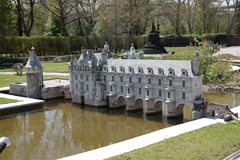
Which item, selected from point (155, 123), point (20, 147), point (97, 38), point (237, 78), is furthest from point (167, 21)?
point (20, 147)

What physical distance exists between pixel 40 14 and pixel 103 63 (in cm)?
5175

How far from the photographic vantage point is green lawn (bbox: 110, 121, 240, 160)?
2003cm

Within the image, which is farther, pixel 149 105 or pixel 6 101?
pixel 6 101

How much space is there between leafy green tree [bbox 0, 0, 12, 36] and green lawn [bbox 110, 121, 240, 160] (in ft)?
169

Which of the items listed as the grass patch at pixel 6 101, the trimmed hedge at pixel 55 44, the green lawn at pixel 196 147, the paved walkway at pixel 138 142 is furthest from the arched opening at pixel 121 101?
the trimmed hedge at pixel 55 44

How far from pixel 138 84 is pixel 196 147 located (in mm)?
16785

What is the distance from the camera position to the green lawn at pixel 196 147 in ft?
65.7

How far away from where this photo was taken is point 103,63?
137 ft

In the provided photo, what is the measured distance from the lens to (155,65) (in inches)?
1441

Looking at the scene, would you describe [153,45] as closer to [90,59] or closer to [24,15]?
[24,15]

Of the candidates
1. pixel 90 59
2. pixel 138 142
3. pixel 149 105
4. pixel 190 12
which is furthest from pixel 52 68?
pixel 190 12

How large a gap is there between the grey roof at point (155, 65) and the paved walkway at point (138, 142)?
5.83m

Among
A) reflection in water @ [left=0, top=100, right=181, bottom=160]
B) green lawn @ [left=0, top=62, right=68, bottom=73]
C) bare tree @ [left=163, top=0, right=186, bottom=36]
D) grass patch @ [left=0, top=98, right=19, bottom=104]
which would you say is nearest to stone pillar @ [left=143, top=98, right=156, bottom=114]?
reflection in water @ [left=0, top=100, right=181, bottom=160]

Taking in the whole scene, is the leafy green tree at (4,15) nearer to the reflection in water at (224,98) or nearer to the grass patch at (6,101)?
the grass patch at (6,101)
